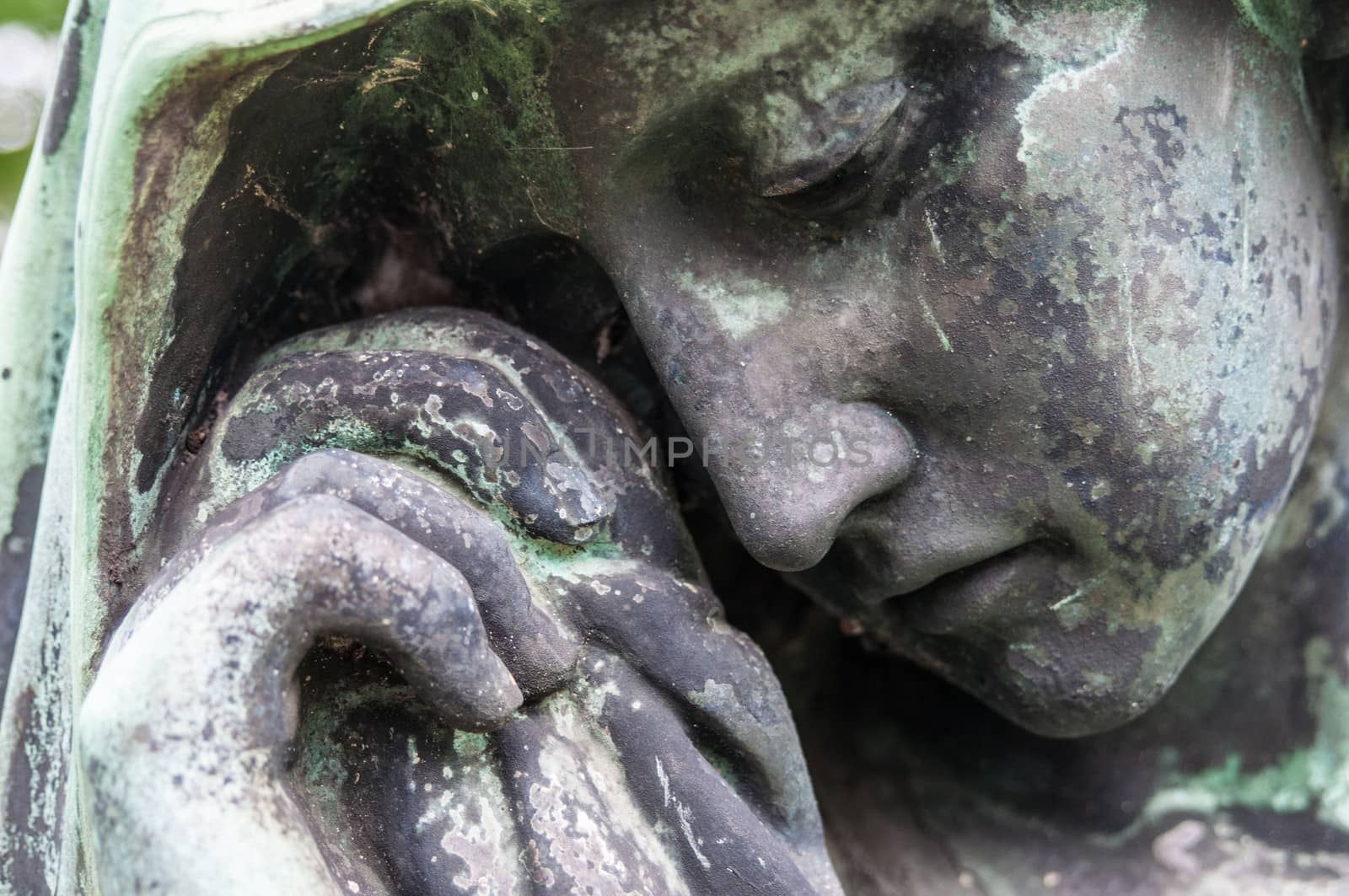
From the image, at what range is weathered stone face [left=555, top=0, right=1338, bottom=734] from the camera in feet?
2.17

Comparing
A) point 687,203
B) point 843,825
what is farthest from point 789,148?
point 843,825

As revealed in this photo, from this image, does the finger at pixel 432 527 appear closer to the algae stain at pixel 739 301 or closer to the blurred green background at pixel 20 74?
the algae stain at pixel 739 301

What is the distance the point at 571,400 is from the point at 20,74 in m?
1.40

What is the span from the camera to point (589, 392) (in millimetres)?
766

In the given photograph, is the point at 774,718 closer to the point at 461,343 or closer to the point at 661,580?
the point at 661,580

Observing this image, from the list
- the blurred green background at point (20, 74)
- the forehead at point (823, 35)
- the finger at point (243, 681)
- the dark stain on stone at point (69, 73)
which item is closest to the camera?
the finger at point (243, 681)

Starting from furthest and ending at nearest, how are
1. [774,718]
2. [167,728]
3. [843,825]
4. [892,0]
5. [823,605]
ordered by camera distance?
[843,825], [823,605], [774,718], [892,0], [167,728]

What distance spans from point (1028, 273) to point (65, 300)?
61 centimetres

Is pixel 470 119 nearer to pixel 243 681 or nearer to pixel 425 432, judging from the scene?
pixel 425 432

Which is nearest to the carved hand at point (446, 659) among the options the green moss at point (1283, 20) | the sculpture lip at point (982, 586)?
the sculpture lip at point (982, 586)

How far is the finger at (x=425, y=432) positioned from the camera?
0.69 meters

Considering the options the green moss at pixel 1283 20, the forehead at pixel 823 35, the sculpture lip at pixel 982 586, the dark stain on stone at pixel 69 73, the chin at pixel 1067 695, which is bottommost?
the chin at pixel 1067 695

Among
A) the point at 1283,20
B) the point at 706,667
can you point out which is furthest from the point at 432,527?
the point at 1283,20

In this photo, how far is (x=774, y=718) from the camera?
2.47 ft
